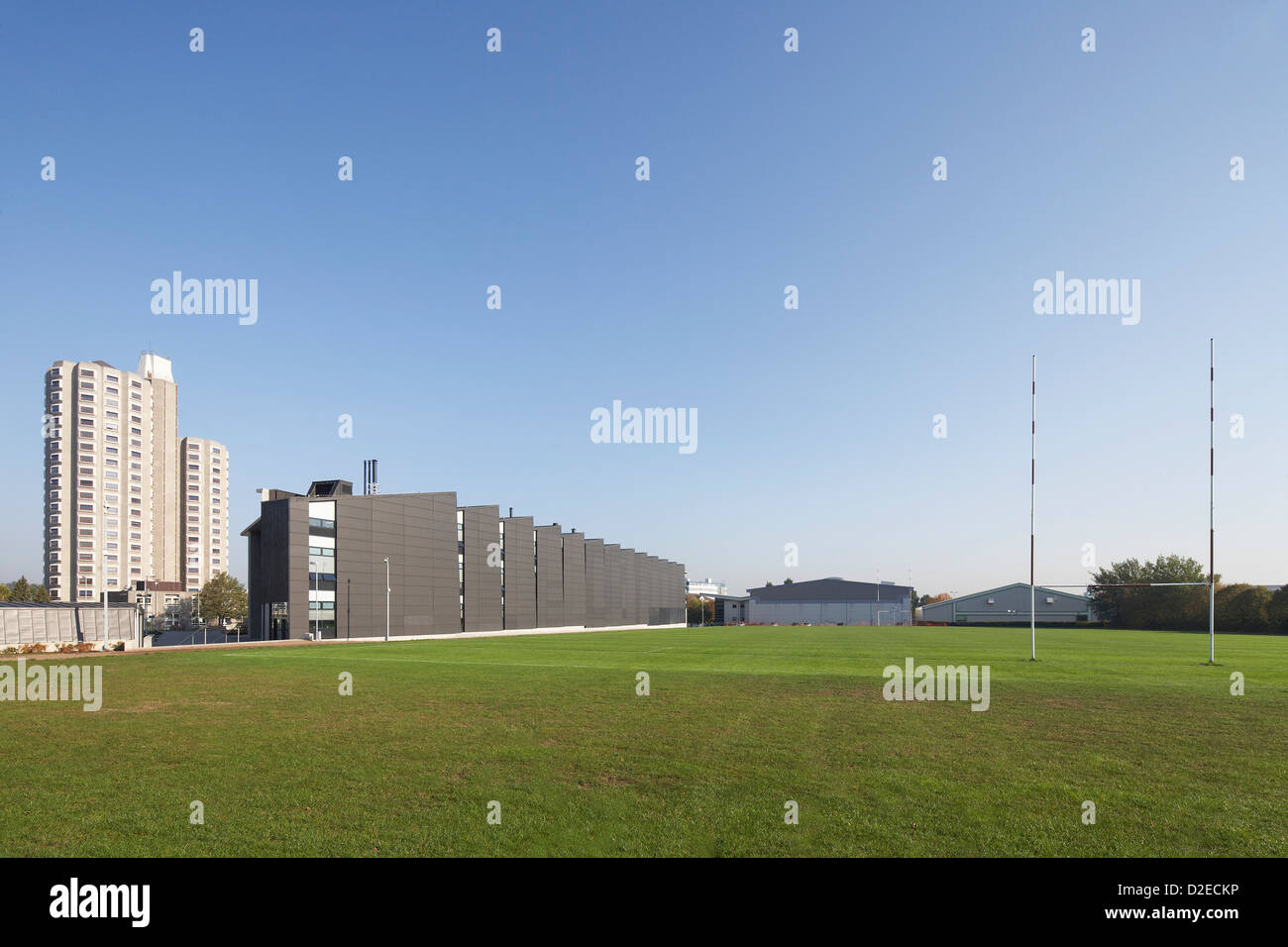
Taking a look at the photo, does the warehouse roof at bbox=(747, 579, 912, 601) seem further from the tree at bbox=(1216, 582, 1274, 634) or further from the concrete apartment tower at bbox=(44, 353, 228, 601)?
the concrete apartment tower at bbox=(44, 353, 228, 601)

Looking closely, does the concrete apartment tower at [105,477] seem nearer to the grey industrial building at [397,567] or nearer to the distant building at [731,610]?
the grey industrial building at [397,567]

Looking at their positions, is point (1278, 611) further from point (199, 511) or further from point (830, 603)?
point (199, 511)

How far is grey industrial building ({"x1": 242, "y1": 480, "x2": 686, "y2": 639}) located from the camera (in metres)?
67.1

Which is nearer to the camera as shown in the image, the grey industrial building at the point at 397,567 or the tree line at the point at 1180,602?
the grey industrial building at the point at 397,567

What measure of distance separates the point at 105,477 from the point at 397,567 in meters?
134

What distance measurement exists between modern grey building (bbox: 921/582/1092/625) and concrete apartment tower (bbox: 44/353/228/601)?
172784 millimetres

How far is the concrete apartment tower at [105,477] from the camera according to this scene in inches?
6363

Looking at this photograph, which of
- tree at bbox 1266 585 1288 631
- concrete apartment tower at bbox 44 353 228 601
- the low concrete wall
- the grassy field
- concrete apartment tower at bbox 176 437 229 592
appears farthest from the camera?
concrete apartment tower at bbox 176 437 229 592

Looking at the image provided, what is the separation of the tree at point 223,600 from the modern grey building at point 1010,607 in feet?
406

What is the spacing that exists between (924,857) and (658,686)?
1679 centimetres

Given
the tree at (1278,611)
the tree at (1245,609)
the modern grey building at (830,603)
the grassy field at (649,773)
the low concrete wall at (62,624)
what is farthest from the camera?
the modern grey building at (830,603)

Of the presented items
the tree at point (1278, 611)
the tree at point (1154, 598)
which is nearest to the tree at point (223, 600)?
the tree at point (1154, 598)

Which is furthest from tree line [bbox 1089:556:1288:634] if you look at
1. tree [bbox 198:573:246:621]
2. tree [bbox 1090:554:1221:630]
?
tree [bbox 198:573:246:621]
